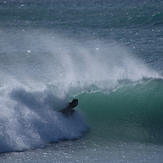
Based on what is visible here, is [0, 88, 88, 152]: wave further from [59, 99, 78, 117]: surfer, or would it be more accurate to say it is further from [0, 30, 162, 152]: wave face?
[59, 99, 78, 117]: surfer

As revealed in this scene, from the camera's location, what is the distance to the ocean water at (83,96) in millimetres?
9398

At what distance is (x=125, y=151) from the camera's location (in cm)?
941

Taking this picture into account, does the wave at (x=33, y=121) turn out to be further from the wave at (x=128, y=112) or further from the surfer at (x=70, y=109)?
the wave at (x=128, y=112)

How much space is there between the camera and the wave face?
10.1 metres

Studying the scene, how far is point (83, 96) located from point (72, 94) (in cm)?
40

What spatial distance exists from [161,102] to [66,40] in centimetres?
1229

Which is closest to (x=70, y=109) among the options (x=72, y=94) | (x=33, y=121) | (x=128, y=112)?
(x=33, y=121)

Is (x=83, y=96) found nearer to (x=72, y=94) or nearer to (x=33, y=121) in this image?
(x=72, y=94)

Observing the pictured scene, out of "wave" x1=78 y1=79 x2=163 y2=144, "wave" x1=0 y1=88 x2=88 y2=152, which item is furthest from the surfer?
"wave" x1=78 y1=79 x2=163 y2=144

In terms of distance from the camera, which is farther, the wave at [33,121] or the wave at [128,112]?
the wave at [128,112]

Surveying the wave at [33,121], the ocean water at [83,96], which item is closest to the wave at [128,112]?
the ocean water at [83,96]

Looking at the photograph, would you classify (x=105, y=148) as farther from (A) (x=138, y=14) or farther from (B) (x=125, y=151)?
(A) (x=138, y=14)

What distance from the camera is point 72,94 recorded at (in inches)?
521

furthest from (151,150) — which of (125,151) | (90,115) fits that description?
(90,115)
